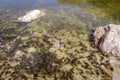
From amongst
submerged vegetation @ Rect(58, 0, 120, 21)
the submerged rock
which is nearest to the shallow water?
submerged vegetation @ Rect(58, 0, 120, 21)

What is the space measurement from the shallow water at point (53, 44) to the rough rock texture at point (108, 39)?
0.41 metres

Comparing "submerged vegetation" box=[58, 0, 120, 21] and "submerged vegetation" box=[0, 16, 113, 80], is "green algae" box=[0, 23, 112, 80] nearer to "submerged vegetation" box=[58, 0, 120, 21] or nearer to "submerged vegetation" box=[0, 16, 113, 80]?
"submerged vegetation" box=[0, 16, 113, 80]

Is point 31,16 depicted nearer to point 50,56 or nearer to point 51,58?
point 50,56

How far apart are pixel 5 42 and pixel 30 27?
7.18 feet

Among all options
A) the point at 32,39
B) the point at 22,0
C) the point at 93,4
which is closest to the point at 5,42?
the point at 32,39

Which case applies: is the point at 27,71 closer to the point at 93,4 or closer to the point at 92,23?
the point at 92,23

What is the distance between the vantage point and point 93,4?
640 inches

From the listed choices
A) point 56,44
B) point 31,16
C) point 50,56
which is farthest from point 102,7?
point 50,56

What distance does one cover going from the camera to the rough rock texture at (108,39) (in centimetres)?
978

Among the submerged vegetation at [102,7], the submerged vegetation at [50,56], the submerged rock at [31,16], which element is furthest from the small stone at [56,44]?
the submerged vegetation at [102,7]

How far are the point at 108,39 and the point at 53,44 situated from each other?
2884mm

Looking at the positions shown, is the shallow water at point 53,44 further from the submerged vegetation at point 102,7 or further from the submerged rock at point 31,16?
the submerged rock at point 31,16

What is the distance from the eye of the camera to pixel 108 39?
33.4 feet

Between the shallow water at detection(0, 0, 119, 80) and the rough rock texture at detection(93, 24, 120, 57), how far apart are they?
41 cm
